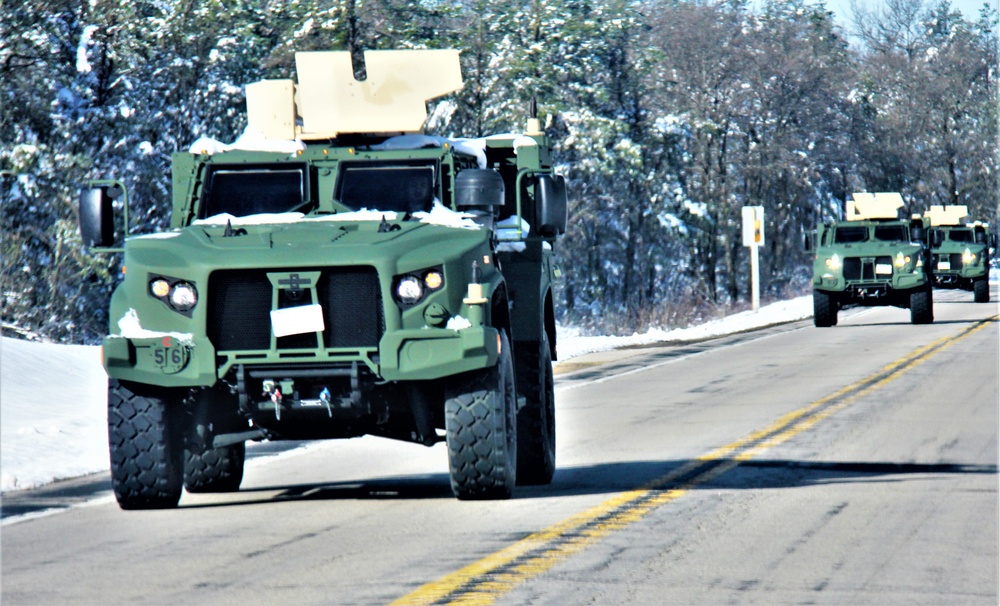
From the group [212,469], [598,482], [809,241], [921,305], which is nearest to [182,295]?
[212,469]

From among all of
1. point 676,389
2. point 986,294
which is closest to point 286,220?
point 676,389

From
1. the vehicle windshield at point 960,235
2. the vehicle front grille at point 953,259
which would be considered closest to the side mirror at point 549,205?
the vehicle front grille at point 953,259

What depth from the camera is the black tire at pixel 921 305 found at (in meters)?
32.2

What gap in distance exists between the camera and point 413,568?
702cm

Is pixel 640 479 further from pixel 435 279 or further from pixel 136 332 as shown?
pixel 136 332

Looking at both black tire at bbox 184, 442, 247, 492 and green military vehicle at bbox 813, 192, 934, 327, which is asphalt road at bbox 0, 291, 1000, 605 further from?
green military vehicle at bbox 813, 192, 934, 327

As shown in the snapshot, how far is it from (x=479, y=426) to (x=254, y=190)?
232 centimetres

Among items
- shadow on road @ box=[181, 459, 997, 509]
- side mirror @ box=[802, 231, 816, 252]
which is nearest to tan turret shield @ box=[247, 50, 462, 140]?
shadow on road @ box=[181, 459, 997, 509]

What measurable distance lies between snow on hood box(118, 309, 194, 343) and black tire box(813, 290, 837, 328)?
25275 millimetres

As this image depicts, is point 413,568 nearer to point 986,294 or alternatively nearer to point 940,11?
point 986,294

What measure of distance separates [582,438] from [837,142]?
53.4m

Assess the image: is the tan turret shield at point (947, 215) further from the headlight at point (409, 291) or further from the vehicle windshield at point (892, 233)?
the headlight at point (409, 291)

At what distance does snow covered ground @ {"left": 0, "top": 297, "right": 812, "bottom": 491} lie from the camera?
11234mm

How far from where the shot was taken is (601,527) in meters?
8.15
